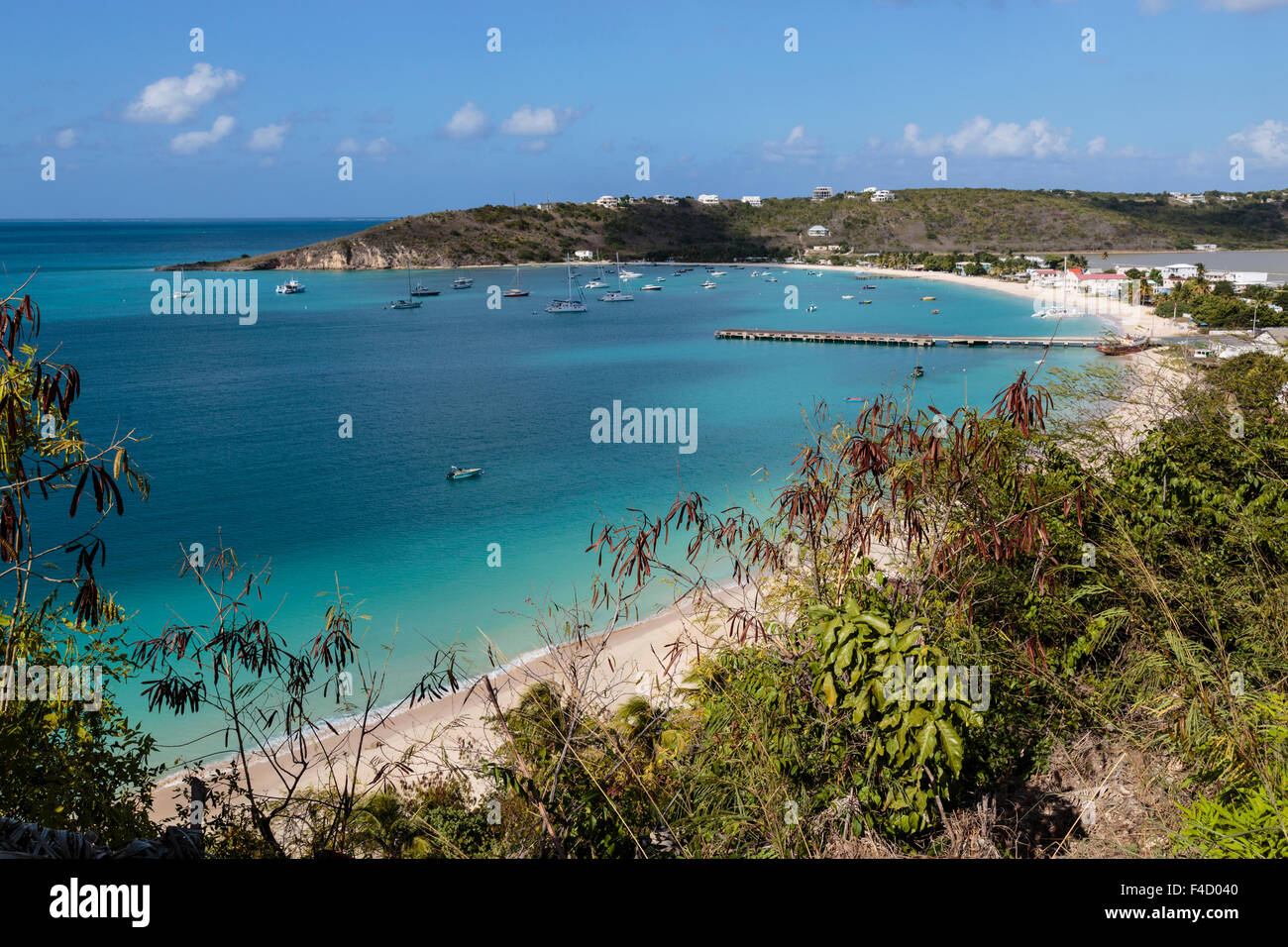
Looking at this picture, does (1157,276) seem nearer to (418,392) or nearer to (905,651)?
(418,392)

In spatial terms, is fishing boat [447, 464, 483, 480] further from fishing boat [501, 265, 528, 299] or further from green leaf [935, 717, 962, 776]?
fishing boat [501, 265, 528, 299]

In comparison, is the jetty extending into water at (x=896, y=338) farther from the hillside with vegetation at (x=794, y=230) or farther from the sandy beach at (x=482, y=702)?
the hillside with vegetation at (x=794, y=230)

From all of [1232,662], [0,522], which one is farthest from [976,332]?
[0,522]

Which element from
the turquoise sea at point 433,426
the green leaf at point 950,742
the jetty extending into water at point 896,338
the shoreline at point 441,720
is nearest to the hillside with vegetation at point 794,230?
the turquoise sea at point 433,426

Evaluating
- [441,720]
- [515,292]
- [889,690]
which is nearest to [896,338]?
[515,292]

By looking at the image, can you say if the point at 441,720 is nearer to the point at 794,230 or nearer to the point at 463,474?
the point at 463,474

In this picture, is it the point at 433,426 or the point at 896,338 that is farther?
the point at 896,338
